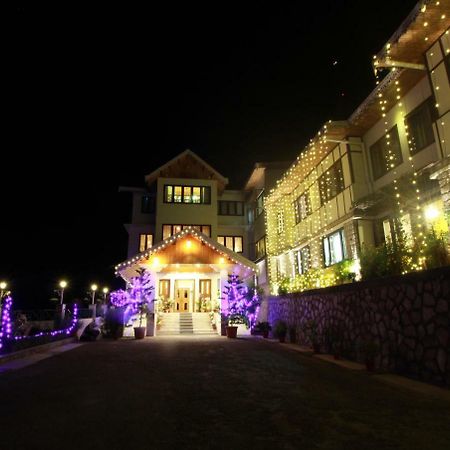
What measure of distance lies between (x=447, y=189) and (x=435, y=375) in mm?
5524

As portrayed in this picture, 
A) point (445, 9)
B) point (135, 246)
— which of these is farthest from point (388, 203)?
point (135, 246)

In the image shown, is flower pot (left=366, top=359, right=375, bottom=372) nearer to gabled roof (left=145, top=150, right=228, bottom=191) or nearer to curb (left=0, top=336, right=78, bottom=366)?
curb (left=0, top=336, right=78, bottom=366)

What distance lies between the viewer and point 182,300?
23688 millimetres

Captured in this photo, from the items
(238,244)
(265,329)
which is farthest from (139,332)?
(238,244)

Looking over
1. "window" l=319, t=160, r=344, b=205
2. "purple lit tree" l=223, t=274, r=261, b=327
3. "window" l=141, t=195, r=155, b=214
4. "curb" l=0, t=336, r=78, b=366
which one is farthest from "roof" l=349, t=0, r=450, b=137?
"window" l=141, t=195, r=155, b=214

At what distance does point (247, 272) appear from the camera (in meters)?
22.8

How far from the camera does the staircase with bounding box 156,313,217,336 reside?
20109mm

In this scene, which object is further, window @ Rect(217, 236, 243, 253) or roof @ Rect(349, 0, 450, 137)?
window @ Rect(217, 236, 243, 253)

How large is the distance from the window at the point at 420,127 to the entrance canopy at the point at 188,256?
1184 centimetres

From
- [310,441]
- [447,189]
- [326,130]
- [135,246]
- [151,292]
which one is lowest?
[310,441]

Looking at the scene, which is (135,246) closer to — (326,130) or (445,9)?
(326,130)

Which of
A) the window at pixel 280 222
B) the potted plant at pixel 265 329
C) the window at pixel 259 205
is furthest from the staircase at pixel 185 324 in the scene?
the window at pixel 259 205

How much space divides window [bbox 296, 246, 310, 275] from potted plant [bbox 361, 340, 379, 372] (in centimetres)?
1177

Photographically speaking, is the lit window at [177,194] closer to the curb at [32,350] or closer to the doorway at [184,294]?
the doorway at [184,294]
